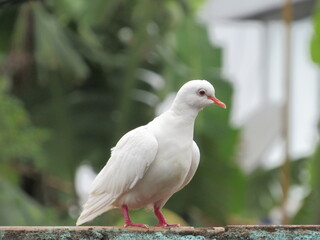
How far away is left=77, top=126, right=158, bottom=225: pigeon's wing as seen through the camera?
198 inches

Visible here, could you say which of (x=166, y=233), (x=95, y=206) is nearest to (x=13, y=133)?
(x=95, y=206)

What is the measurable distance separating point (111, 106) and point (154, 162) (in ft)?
34.6

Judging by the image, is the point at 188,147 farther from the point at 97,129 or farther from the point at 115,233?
the point at 97,129

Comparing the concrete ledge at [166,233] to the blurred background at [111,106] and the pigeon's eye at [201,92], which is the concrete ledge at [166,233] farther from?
the blurred background at [111,106]

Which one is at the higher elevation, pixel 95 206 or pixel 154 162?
pixel 154 162

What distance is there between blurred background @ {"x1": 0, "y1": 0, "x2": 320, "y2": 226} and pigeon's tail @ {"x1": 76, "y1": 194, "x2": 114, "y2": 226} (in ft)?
21.4

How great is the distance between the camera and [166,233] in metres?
4.09

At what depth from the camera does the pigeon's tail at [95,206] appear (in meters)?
5.14

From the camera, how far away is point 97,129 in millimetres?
15531

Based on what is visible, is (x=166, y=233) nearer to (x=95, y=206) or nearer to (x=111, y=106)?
(x=95, y=206)

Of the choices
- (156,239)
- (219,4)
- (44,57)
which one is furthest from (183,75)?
(219,4)

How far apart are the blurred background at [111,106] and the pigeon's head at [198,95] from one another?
22.0ft

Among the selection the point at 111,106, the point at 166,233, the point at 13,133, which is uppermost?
the point at 111,106

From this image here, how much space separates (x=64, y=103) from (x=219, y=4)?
9.47 meters
